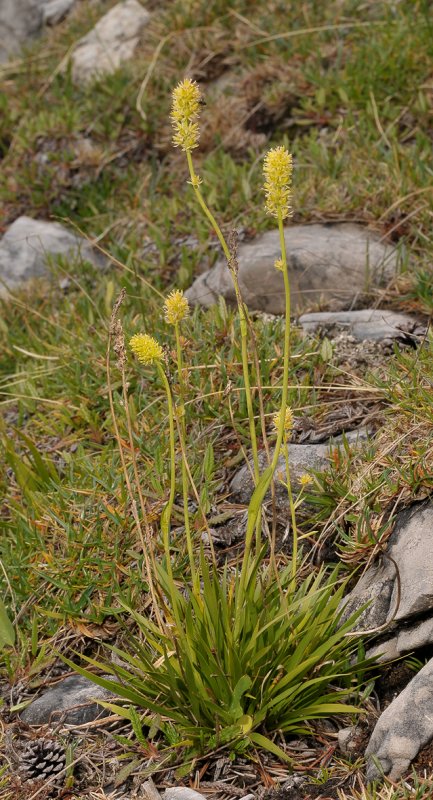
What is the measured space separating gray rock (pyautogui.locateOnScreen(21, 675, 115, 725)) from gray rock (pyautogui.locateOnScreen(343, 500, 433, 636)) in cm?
82

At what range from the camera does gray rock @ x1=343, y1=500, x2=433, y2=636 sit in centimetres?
257

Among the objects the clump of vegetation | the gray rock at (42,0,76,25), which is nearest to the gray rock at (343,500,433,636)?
the clump of vegetation

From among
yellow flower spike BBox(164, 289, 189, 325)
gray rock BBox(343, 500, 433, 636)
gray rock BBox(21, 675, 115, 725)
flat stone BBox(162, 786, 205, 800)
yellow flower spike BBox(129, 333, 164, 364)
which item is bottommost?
gray rock BBox(21, 675, 115, 725)

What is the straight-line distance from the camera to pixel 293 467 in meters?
3.15

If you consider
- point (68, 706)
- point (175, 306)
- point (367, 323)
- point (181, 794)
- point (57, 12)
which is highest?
point (175, 306)

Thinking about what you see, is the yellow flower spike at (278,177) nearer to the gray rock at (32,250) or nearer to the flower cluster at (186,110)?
the flower cluster at (186,110)

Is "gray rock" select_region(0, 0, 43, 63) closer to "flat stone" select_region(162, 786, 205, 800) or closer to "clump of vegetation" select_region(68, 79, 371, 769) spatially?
"clump of vegetation" select_region(68, 79, 371, 769)

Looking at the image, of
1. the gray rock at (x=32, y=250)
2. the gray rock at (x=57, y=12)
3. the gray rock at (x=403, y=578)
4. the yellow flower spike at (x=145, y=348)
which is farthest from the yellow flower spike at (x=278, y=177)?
the gray rock at (x=57, y=12)

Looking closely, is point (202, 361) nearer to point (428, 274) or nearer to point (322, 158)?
point (428, 274)

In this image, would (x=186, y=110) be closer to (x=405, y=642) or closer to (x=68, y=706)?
(x=405, y=642)

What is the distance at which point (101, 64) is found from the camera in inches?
250

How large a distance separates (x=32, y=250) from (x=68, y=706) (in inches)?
127

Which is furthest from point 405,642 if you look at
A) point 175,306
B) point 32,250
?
point 32,250

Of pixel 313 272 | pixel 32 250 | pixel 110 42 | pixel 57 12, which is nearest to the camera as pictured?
pixel 313 272
